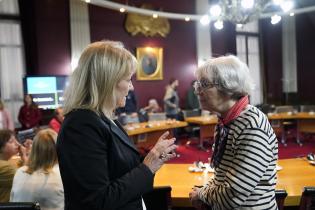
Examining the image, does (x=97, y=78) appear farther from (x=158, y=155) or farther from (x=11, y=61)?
(x=11, y=61)

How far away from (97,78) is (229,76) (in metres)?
0.59

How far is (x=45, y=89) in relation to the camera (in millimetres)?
7766

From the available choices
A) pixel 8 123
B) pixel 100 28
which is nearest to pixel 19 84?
pixel 8 123

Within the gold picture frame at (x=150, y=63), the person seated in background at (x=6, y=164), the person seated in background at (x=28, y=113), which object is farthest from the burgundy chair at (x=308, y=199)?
the gold picture frame at (x=150, y=63)

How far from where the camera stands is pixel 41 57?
26.9 ft

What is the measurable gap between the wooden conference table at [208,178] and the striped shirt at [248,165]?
76cm

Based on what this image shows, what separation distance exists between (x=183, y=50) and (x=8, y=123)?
5.82 meters

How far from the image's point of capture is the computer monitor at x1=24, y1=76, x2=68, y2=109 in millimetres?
7539

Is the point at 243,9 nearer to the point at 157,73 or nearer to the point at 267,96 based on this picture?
the point at 157,73

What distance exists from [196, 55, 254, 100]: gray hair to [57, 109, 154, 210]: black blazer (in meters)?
0.51

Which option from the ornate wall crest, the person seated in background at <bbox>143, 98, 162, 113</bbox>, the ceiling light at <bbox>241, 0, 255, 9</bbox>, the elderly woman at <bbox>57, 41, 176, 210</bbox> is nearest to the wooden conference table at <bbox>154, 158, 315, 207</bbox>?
the elderly woman at <bbox>57, 41, 176, 210</bbox>

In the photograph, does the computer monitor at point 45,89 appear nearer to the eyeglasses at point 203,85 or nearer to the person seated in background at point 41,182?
the person seated in background at point 41,182

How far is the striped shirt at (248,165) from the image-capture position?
144 cm

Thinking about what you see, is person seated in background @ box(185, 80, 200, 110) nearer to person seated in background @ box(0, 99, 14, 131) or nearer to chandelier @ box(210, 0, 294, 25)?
chandelier @ box(210, 0, 294, 25)
